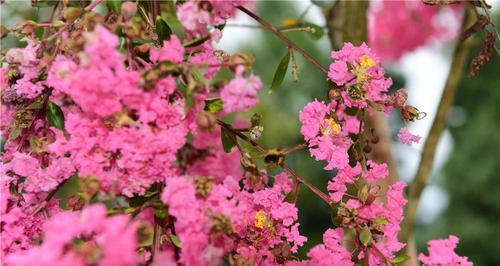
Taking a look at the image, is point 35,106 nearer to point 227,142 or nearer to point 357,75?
point 227,142

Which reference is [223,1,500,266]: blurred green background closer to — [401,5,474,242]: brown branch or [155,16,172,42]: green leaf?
[401,5,474,242]: brown branch

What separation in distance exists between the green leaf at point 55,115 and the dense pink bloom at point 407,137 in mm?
369

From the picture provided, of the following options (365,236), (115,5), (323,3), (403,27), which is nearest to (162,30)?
(115,5)

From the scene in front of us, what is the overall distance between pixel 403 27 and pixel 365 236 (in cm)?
176

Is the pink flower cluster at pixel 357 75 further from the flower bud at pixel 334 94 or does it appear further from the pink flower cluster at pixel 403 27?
the pink flower cluster at pixel 403 27

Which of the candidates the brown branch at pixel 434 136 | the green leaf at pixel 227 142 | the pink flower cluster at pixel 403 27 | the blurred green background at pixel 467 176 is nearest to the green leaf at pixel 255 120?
the green leaf at pixel 227 142

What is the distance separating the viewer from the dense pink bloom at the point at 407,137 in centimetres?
69

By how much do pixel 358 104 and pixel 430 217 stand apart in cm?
554

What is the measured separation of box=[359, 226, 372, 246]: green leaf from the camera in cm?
62

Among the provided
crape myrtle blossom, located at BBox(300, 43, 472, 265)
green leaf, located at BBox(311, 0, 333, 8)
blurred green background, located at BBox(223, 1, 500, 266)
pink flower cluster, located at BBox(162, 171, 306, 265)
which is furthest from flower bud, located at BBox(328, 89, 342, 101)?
blurred green background, located at BBox(223, 1, 500, 266)

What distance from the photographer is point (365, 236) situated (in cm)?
63

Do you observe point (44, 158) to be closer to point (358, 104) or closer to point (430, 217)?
point (358, 104)

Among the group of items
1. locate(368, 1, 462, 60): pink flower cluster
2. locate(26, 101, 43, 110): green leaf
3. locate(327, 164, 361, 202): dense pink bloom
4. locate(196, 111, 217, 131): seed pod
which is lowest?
locate(26, 101, 43, 110): green leaf

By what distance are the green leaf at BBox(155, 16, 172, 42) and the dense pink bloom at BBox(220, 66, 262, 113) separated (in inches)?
4.8
